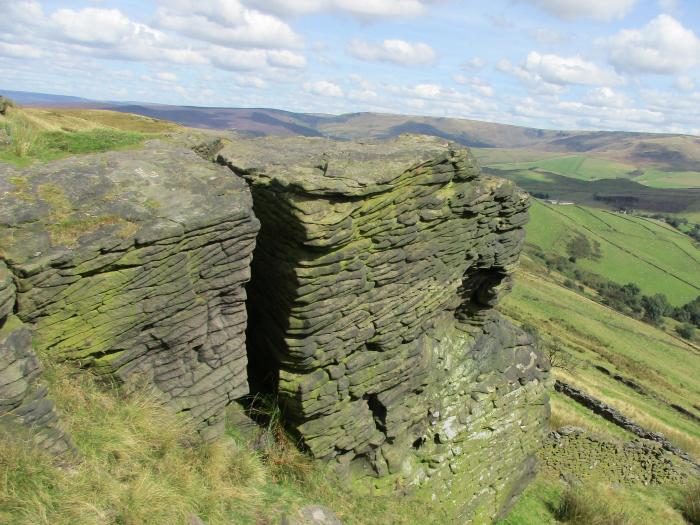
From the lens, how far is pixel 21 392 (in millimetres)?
6781

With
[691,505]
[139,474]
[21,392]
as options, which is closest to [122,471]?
[139,474]

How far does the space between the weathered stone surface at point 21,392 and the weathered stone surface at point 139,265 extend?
0.99ft

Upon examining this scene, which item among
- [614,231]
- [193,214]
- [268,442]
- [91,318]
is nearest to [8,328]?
[91,318]

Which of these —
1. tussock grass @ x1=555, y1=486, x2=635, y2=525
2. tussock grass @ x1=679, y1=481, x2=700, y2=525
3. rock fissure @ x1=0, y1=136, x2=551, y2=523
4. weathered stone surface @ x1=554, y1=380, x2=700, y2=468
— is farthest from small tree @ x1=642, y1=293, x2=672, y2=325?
rock fissure @ x1=0, y1=136, x2=551, y2=523

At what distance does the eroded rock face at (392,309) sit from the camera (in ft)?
35.2

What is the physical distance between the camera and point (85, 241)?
7.73 meters

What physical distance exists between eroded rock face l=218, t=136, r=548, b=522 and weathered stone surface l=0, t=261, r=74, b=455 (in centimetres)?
487

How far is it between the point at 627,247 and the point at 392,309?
144674 mm

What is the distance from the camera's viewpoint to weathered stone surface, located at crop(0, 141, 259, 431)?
24.7 ft

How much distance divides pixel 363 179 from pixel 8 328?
270 inches

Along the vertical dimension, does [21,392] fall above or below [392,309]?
above

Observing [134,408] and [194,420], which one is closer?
[134,408]

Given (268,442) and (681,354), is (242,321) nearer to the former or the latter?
(268,442)

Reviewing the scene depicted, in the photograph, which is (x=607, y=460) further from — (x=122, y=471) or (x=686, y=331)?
(x=686, y=331)
